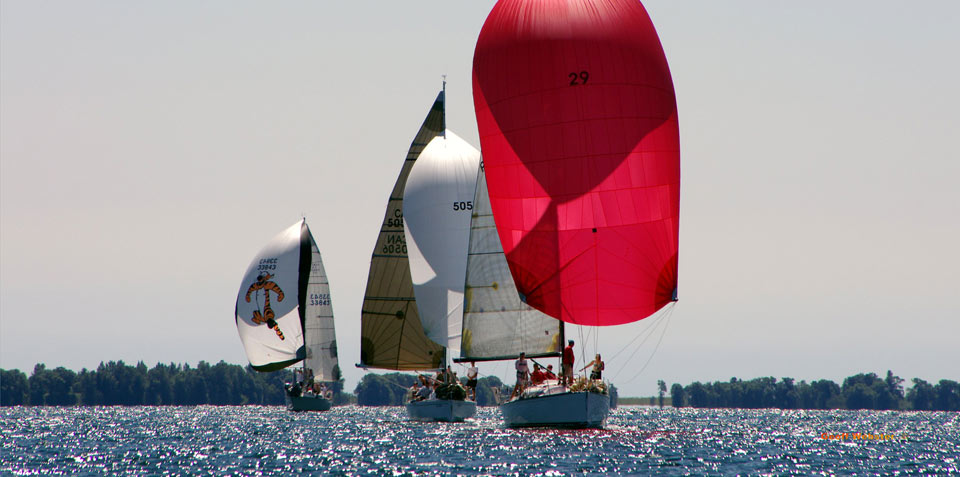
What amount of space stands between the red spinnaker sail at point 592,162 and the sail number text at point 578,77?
0.03 meters

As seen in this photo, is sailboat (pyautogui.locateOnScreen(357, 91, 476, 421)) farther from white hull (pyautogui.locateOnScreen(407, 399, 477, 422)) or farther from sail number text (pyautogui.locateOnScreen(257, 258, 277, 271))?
sail number text (pyautogui.locateOnScreen(257, 258, 277, 271))

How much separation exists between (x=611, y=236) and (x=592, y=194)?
54.3 inches

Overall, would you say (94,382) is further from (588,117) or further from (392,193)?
(588,117)

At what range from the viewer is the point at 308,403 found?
70125mm

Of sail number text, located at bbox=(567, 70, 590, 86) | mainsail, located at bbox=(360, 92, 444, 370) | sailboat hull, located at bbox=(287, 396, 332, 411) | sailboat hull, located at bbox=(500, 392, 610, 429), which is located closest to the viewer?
sail number text, located at bbox=(567, 70, 590, 86)

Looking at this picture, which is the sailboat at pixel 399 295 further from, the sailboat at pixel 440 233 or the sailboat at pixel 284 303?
the sailboat at pixel 284 303

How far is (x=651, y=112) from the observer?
33.2 metres

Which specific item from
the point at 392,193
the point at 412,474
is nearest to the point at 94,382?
the point at 392,193

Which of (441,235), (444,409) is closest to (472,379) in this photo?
(444,409)

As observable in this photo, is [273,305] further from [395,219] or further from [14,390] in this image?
[14,390]

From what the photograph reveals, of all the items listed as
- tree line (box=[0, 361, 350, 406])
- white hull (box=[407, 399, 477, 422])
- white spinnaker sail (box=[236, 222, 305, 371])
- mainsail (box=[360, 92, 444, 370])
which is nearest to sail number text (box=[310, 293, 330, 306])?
white spinnaker sail (box=[236, 222, 305, 371])

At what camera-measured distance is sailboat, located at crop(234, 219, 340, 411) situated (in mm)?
66625

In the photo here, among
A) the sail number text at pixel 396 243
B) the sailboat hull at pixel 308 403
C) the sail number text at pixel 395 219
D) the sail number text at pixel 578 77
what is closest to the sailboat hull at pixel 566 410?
the sail number text at pixel 578 77

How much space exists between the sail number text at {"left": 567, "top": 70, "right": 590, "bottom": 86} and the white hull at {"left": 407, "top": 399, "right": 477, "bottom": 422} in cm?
1819
